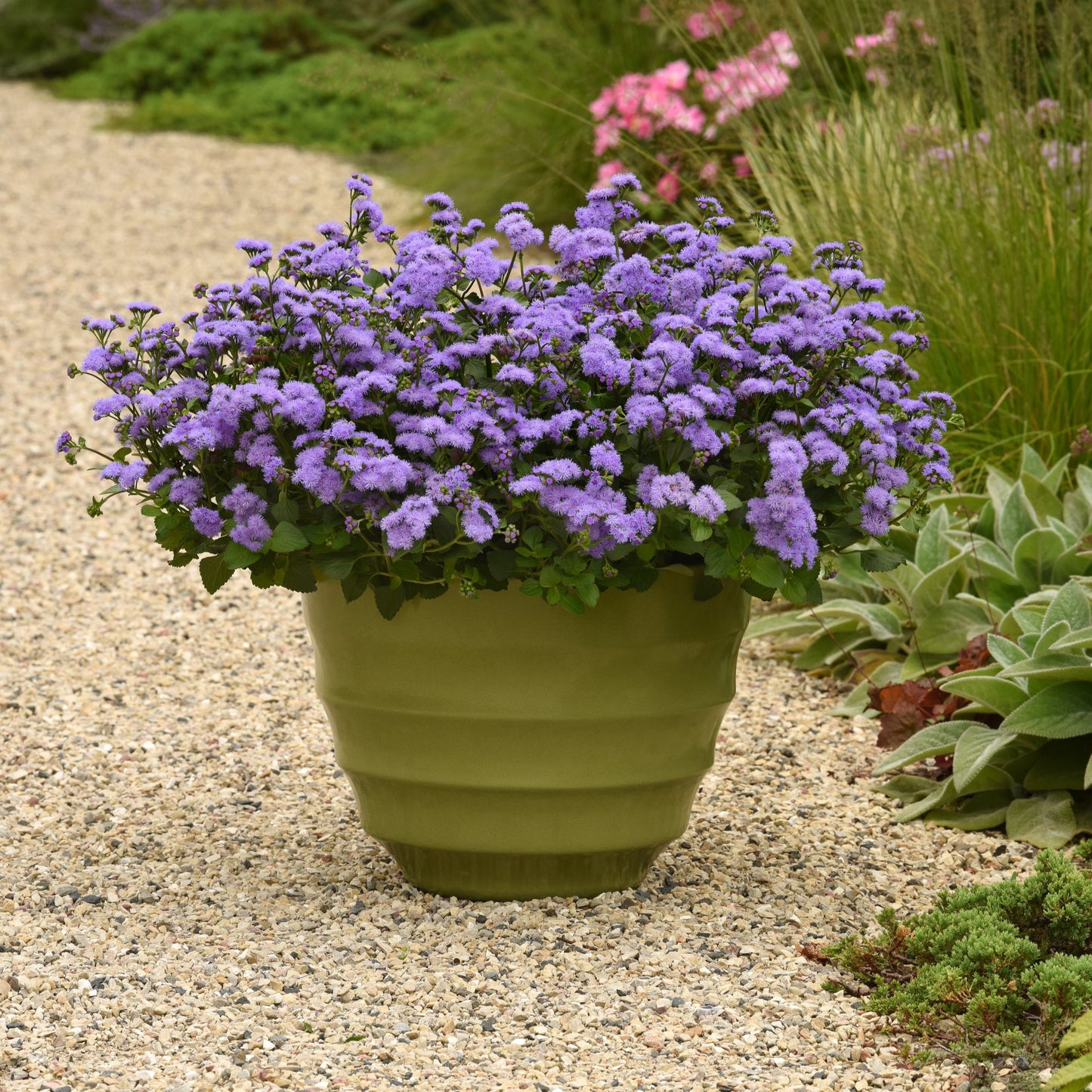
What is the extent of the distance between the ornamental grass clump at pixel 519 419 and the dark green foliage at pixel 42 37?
10476 mm

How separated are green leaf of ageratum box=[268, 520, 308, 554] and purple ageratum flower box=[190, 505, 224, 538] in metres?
0.10

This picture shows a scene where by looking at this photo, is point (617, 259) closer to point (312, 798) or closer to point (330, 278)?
point (330, 278)

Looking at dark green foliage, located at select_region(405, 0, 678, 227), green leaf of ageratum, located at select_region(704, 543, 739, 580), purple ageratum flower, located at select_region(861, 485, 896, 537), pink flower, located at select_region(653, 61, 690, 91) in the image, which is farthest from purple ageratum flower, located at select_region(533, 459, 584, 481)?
pink flower, located at select_region(653, 61, 690, 91)

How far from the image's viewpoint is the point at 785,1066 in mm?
1932

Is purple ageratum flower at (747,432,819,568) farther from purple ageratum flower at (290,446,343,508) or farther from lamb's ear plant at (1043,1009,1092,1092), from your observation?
lamb's ear plant at (1043,1009,1092,1092)

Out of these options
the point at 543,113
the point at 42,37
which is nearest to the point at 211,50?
the point at 42,37

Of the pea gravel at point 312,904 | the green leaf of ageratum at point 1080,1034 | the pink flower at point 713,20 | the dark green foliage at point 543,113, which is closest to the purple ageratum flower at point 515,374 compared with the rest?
the pea gravel at point 312,904

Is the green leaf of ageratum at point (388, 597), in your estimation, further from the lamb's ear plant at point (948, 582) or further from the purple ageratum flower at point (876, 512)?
the lamb's ear plant at point (948, 582)

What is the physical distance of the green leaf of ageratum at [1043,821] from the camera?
8.73 ft

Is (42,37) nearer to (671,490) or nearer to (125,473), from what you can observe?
(125,473)

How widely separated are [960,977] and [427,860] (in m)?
0.83

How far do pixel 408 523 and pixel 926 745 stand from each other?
1348mm

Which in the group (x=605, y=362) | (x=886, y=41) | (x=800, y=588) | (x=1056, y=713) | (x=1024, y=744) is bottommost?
(x=1024, y=744)

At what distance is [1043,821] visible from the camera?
8.86 ft
